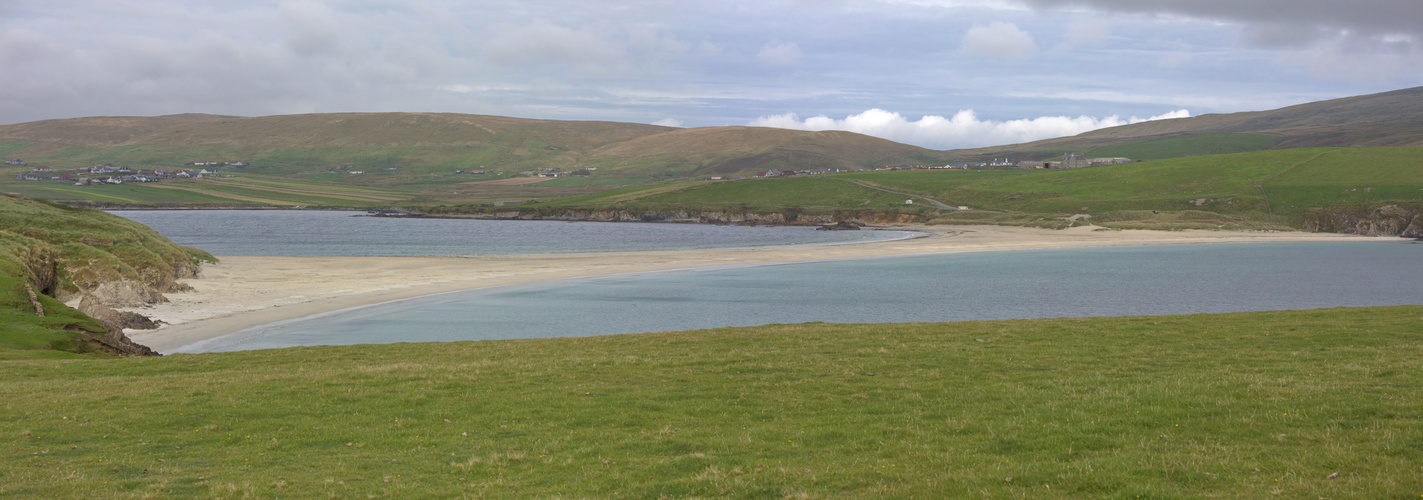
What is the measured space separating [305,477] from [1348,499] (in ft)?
43.1

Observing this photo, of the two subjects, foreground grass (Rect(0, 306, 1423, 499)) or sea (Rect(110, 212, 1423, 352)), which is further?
sea (Rect(110, 212, 1423, 352))

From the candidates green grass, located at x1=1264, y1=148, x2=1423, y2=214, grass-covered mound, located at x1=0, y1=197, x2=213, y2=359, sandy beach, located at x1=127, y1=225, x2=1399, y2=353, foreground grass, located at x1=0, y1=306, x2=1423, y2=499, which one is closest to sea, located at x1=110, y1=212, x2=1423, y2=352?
sandy beach, located at x1=127, y1=225, x2=1399, y2=353

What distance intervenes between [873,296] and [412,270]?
4160 centimetres

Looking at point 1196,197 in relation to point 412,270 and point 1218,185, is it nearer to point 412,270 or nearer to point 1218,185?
point 1218,185

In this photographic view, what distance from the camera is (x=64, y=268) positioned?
41.6 metres

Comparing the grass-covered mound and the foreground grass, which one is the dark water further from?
the foreground grass

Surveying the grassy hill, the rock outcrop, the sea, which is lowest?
the sea

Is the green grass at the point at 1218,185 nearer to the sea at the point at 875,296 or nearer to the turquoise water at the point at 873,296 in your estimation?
the sea at the point at 875,296

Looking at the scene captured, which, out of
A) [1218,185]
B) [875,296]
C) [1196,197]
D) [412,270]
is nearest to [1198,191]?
[1218,185]

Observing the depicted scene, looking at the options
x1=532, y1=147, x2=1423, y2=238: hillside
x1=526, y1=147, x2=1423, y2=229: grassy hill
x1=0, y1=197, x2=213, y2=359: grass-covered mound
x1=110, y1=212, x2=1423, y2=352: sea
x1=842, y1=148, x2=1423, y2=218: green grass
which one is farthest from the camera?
x1=842, y1=148, x2=1423, y2=218: green grass

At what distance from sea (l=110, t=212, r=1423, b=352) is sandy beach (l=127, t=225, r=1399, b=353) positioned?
3.12 m

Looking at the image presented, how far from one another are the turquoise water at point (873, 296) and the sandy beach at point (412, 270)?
333 cm

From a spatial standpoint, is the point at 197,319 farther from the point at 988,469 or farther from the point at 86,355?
the point at 988,469

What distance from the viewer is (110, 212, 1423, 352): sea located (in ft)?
138
